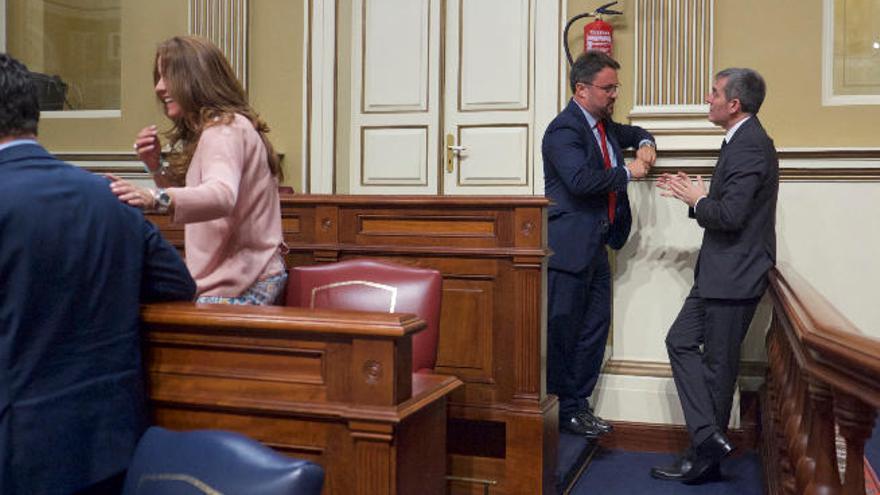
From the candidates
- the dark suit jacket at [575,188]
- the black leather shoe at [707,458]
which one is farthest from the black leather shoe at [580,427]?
the dark suit jacket at [575,188]

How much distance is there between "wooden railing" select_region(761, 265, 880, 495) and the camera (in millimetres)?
1510

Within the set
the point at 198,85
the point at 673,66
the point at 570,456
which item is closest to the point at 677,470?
the point at 570,456

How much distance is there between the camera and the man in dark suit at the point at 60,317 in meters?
1.68

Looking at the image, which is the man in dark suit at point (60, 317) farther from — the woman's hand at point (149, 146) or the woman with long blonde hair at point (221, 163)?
the woman's hand at point (149, 146)

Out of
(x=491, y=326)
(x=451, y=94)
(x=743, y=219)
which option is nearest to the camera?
(x=491, y=326)

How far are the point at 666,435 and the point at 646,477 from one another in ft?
1.42

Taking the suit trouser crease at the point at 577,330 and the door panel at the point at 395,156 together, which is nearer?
the suit trouser crease at the point at 577,330

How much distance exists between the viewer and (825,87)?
445cm

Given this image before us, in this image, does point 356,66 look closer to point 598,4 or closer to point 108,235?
point 598,4

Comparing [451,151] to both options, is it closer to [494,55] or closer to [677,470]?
[494,55]

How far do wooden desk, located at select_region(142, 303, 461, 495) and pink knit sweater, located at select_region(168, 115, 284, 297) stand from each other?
31cm

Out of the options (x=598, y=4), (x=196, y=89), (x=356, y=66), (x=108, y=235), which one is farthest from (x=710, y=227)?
(x=356, y=66)

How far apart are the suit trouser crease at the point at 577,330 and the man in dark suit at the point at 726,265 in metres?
0.42

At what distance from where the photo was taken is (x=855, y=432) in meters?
1.58
